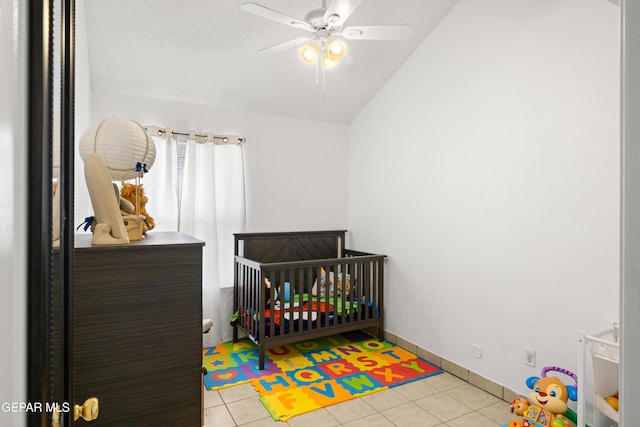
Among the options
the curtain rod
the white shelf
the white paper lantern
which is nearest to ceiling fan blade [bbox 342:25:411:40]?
the white paper lantern

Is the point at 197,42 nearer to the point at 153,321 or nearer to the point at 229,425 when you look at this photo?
the point at 153,321

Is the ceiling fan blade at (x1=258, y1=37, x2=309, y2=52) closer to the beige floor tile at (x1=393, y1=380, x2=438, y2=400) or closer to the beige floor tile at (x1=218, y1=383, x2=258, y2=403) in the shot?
the beige floor tile at (x1=218, y1=383, x2=258, y2=403)

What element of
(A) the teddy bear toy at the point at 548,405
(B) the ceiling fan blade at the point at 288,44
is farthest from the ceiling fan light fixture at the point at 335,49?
(A) the teddy bear toy at the point at 548,405

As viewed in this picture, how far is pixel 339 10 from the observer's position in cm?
192

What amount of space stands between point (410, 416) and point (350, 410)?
381 mm

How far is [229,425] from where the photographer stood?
2.17 meters

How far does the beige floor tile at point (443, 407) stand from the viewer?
2.29 m

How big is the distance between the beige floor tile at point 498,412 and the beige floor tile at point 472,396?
3 cm

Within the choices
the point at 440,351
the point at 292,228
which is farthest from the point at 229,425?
the point at 292,228

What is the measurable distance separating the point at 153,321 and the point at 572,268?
2.26 metres

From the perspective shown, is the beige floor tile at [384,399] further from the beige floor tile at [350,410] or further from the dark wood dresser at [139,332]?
the dark wood dresser at [139,332]

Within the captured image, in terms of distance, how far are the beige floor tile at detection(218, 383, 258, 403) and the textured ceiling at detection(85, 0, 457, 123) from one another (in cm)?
242

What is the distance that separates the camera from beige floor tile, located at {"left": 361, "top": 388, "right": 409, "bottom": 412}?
238 centimetres

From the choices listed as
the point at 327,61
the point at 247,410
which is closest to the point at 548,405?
the point at 247,410
